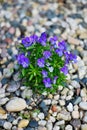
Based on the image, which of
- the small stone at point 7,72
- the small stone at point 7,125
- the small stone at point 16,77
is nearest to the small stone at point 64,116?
the small stone at point 7,125

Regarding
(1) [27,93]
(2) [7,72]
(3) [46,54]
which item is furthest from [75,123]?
(2) [7,72]

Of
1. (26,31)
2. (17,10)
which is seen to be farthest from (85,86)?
(17,10)

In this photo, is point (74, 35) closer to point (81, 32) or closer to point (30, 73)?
point (81, 32)

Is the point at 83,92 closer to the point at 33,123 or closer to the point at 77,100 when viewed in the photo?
the point at 77,100

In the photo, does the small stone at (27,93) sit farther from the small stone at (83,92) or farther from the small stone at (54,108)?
the small stone at (83,92)

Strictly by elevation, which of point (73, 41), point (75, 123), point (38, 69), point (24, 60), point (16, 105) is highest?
point (24, 60)

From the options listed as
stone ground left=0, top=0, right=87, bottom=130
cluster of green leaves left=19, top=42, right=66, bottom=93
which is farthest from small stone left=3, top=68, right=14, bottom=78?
cluster of green leaves left=19, top=42, right=66, bottom=93
